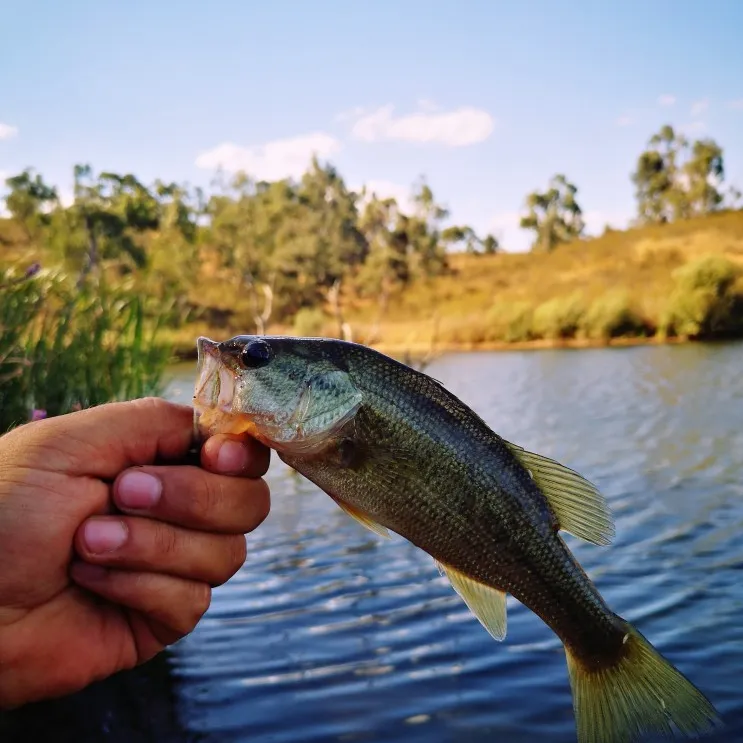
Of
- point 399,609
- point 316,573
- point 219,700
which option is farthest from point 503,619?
point 316,573

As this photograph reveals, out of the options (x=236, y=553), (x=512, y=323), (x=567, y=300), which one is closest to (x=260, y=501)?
(x=236, y=553)

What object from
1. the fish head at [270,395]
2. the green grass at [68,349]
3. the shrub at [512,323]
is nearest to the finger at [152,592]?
the fish head at [270,395]

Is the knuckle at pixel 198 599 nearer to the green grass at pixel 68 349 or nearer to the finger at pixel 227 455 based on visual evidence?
the finger at pixel 227 455

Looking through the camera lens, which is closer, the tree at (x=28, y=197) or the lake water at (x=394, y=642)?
the lake water at (x=394, y=642)

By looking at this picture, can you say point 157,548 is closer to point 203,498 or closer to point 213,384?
point 203,498

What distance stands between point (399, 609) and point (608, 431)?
11281 mm

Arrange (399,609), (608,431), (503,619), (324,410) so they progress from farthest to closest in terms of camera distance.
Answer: (608,431) < (399,609) < (503,619) < (324,410)

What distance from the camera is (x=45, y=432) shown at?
2.33 meters

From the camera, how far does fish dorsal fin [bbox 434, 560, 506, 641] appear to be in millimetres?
2662

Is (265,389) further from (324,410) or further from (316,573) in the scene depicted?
(316,573)

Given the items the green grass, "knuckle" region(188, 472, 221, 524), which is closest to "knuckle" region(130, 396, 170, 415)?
"knuckle" region(188, 472, 221, 524)

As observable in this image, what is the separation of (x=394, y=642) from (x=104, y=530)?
4028mm

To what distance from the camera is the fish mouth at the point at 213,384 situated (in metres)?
2.44

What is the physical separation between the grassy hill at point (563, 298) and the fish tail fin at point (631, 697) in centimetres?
2429
